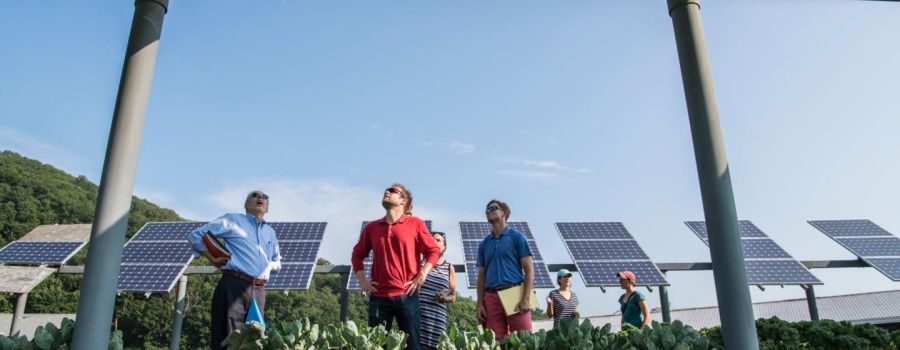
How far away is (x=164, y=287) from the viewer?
7.85 m

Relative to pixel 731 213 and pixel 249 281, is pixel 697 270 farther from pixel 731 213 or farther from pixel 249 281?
pixel 249 281

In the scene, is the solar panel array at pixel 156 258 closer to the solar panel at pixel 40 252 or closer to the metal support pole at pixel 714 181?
the solar panel at pixel 40 252

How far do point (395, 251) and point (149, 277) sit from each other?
584 cm

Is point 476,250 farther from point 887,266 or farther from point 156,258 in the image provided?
point 887,266

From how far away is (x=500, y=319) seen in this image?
4.97 metres

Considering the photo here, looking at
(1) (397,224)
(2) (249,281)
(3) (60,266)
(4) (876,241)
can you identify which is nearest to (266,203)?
(2) (249,281)

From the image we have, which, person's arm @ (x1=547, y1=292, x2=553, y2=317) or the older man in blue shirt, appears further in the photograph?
person's arm @ (x1=547, y1=292, x2=553, y2=317)

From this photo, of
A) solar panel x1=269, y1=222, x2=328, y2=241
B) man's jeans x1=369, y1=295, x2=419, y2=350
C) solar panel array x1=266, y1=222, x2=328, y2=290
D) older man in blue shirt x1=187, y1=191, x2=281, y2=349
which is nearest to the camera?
man's jeans x1=369, y1=295, x2=419, y2=350

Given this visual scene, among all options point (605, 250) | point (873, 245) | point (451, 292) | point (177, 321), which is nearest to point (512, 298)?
point (451, 292)

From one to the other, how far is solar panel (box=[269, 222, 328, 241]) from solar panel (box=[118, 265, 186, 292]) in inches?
84.7

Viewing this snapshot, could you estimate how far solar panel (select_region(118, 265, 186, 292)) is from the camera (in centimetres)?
794

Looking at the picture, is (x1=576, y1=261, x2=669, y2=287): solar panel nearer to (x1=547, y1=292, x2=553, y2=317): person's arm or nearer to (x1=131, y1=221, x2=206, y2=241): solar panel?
(x1=547, y1=292, x2=553, y2=317): person's arm

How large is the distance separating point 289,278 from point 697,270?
20.9 ft

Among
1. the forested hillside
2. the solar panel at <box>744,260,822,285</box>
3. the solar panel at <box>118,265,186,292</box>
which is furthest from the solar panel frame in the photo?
the forested hillside
